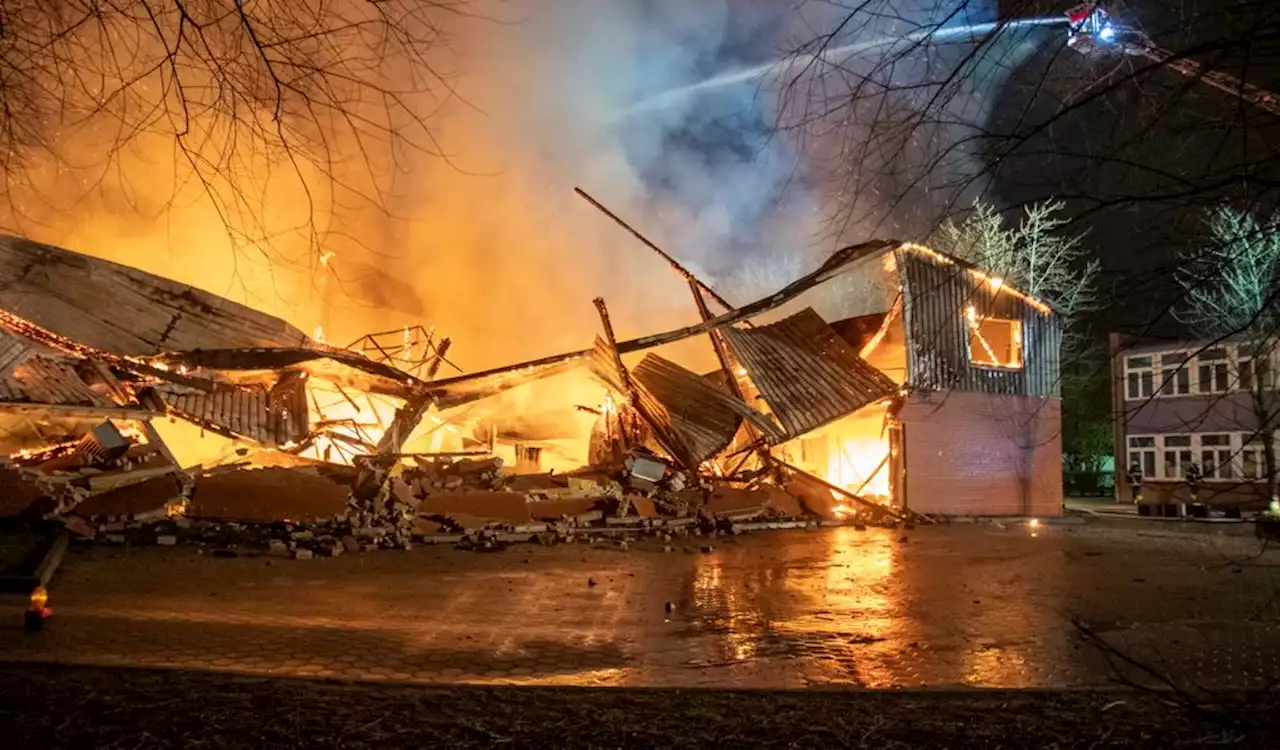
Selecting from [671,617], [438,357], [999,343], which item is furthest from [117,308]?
[999,343]

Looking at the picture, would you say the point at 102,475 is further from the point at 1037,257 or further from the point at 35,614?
the point at 1037,257

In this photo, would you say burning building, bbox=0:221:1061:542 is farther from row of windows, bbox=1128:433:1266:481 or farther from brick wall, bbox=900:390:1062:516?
row of windows, bbox=1128:433:1266:481

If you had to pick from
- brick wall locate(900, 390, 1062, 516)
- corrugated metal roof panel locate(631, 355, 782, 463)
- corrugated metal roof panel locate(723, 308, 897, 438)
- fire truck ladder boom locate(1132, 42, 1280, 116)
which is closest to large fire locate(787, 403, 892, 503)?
brick wall locate(900, 390, 1062, 516)

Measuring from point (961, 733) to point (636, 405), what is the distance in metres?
13.4

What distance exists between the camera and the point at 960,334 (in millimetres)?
20078

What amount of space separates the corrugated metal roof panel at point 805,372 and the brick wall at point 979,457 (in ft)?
4.70

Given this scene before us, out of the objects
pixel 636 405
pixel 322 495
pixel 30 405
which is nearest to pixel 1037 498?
pixel 636 405

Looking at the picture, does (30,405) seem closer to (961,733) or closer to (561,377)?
(561,377)

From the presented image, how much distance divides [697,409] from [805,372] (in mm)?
3093

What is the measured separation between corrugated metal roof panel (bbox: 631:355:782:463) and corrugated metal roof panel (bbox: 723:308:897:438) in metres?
0.84

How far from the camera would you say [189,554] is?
10.7 metres

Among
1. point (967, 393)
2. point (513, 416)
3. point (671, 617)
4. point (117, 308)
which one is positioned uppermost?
point (117, 308)

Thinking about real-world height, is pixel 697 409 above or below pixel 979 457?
above

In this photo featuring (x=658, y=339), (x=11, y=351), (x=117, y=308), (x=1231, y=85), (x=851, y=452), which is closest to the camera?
(x=1231, y=85)
